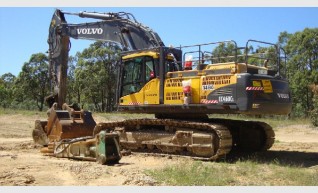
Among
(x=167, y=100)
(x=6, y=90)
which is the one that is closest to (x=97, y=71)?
(x=6, y=90)

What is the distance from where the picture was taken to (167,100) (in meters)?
12.1

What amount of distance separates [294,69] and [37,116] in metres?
30.3

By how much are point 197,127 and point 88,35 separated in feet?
19.7

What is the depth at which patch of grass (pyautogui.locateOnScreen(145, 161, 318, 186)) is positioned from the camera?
25.3 ft

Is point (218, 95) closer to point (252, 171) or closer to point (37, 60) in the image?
point (252, 171)

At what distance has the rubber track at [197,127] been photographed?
1096 centimetres

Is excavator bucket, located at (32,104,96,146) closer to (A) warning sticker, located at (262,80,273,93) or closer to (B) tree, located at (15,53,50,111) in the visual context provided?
(A) warning sticker, located at (262,80,273,93)

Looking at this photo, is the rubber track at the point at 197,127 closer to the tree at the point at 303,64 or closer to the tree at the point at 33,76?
the tree at the point at 303,64

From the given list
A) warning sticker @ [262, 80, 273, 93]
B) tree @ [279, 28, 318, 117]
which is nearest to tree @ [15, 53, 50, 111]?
tree @ [279, 28, 318, 117]

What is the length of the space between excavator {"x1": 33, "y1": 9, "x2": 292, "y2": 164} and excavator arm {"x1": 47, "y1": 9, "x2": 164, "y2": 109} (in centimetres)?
3

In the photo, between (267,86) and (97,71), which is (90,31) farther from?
(97,71)

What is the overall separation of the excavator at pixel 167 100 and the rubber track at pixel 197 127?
27 millimetres

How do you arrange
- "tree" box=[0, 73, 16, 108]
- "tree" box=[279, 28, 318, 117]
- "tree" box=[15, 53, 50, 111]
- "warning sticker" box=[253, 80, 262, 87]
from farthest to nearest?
"tree" box=[0, 73, 16, 108] → "tree" box=[15, 53, 50, 111] → "tree" box=[279, 28, 318, 117] → "warning sticker" box=[253, 80, 262, 87]

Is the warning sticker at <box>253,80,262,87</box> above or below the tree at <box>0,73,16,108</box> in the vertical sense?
below
